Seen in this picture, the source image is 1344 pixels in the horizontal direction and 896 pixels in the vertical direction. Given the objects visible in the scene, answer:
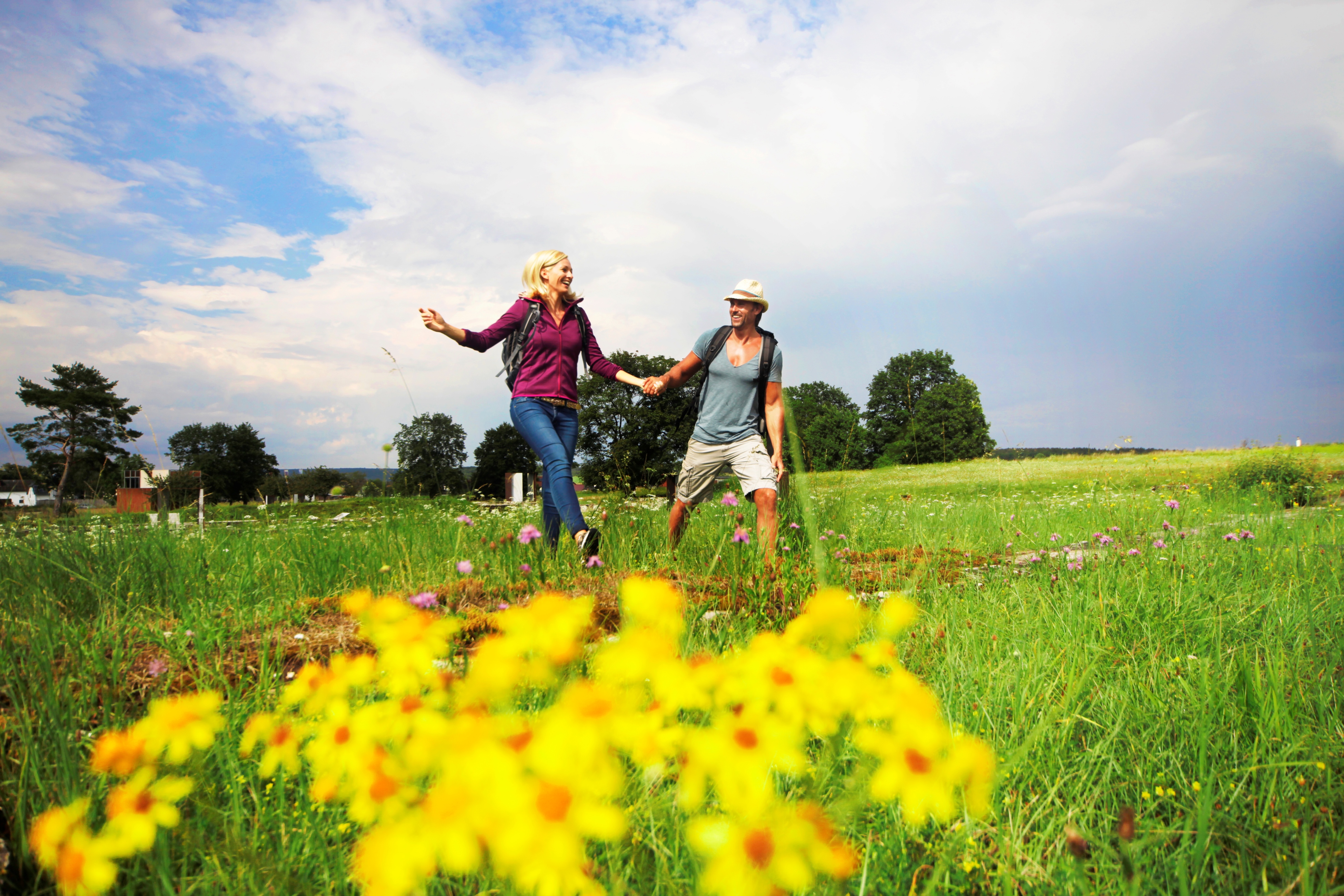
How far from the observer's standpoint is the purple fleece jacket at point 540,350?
176 inches

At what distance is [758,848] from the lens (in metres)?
0.61

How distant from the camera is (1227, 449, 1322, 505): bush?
9.31m

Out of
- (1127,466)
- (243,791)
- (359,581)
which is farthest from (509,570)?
(1127,466)

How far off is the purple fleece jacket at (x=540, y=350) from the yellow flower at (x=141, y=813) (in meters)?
3.64

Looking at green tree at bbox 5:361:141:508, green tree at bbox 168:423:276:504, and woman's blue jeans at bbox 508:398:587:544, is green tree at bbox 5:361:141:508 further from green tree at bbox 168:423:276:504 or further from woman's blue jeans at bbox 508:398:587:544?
woman's blue jeans at bbox 508:398:587:544

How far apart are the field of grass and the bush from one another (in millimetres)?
5644

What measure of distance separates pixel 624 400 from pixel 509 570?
30.5m

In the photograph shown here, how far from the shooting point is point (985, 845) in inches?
59.1

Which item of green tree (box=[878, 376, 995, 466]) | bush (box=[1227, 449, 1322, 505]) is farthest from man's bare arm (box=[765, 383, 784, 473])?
green tree (box=[878, 376, 995, 466])

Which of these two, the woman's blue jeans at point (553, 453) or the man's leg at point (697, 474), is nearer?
the woman's blue jeans at point (553, 453)

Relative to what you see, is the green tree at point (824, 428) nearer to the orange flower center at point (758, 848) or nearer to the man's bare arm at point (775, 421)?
the man's bare arm at point (775, 421)

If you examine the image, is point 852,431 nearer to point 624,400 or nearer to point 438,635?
point 438,635

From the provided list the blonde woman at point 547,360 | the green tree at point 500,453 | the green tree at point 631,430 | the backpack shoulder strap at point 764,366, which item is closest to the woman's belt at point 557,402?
the blonde woman at point 547,360

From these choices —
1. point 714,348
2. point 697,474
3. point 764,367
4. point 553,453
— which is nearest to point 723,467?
point 697,474
